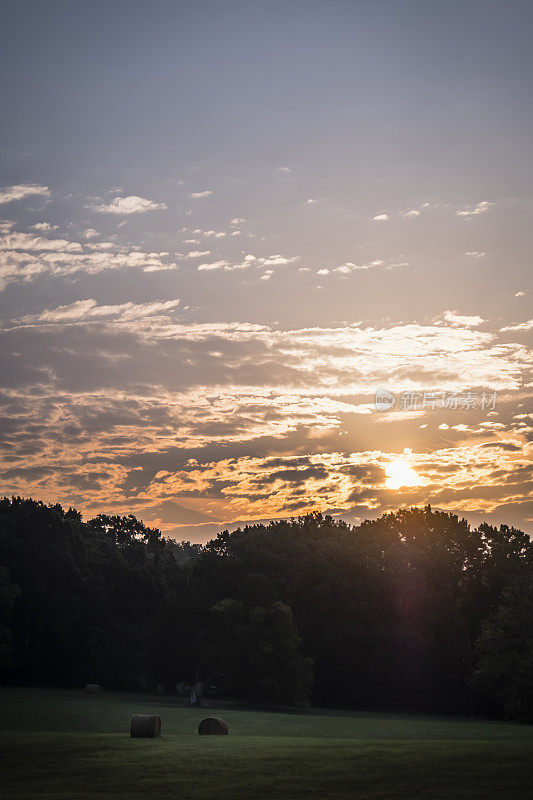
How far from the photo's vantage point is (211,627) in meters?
92.8

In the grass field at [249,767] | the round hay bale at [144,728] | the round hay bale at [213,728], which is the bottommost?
the round hay bale at [213,728]

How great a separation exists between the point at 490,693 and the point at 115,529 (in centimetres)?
5710

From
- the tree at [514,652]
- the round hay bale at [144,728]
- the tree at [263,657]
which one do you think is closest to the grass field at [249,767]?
the round hay bale at [144,728]

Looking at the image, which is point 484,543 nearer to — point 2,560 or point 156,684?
point 156,684

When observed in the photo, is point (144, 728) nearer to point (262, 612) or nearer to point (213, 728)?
point (213, 728)

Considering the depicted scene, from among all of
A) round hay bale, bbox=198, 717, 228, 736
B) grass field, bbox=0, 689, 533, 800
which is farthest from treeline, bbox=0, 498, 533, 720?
grass field, bbox=0, 689, 533, 800

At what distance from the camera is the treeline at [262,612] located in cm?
8625

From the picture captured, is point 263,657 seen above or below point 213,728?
above

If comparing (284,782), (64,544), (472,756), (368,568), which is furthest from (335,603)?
(284,782)

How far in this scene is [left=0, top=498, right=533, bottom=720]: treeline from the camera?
86.2 m

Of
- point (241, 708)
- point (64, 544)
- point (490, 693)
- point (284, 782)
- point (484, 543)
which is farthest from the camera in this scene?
point (484, 543)

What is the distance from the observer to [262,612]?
83500 millimetres

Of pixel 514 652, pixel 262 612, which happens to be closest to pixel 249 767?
pixel 514 652

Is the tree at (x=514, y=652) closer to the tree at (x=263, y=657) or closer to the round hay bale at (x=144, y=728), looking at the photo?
the tree at (x=263, y=657)
